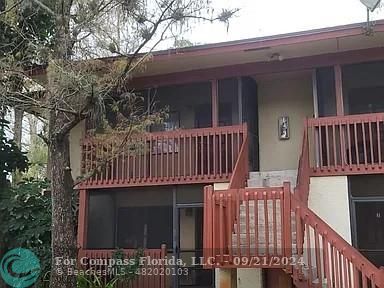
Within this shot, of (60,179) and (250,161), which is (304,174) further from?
(60,179)

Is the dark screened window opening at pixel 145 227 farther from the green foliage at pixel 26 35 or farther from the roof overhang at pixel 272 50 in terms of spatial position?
the green foliage at pixel 26 35

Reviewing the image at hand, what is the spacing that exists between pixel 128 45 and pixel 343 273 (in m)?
4.57

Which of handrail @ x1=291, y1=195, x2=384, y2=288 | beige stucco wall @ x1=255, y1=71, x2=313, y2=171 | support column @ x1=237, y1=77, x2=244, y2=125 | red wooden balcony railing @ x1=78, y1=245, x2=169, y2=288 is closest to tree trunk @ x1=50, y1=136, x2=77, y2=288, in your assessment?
red wooden balcony railing @ x1=78, y1=245, x2=169, y2=288

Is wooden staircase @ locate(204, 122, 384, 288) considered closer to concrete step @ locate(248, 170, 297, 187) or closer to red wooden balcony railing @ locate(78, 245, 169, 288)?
concrete step @ locate(248, 170, 297, 187)

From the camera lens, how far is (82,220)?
36.3ft

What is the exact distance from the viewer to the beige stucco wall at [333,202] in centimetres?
903

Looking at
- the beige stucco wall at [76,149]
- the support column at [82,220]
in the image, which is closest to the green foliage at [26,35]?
the beige stucco wall at [76,149]

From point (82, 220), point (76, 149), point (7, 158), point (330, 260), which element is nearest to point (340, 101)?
point (330, 260)

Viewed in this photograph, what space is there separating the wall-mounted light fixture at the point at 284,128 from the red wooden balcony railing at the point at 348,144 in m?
1.50

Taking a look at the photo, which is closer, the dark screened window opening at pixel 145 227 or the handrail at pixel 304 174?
the handrail at pixel 304 174

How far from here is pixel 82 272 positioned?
9914 millimetres

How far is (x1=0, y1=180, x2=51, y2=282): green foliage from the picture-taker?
11227mm

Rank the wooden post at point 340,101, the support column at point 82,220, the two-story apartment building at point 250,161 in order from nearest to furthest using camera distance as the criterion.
A: the two-story apartment building at point 250,161 → the wooden post at point 340,101 → the support column at point 82,220

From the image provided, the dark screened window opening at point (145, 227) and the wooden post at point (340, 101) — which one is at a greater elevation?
the wooden post at point (340, 101)
